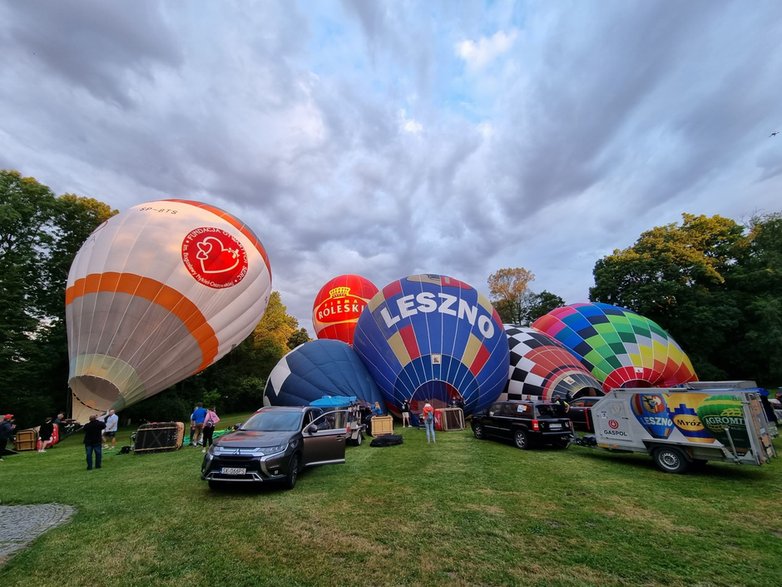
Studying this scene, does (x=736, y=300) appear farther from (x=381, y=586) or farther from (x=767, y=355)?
(x=381, y=586)

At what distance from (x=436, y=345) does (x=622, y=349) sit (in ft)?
33.7

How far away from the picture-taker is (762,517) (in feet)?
17.7

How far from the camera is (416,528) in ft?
16.3

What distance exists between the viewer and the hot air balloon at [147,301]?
13281 millimetres

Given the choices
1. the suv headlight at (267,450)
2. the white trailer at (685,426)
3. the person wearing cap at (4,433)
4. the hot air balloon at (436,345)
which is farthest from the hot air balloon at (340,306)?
the suv headlight at (267,450)

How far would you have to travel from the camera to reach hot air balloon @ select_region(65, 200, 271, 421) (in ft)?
43.6

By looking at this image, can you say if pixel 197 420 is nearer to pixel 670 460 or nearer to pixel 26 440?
pixel 26 440

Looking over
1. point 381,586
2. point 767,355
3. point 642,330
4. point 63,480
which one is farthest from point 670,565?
point 767,355

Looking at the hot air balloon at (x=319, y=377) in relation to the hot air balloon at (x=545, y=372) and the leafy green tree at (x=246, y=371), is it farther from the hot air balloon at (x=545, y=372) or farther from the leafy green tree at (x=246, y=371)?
the leafy green tree at (x=246, y=371)

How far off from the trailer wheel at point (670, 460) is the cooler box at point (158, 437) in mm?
13422

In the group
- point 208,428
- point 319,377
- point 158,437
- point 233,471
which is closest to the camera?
point 233,471

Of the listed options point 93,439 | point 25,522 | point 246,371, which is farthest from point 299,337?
point 25,522

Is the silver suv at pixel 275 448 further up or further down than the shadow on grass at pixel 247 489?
further up

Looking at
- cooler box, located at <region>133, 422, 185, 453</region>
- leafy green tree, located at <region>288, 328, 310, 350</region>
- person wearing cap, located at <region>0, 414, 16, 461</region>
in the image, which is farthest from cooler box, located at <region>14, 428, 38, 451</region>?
leafy green tree, located at <region>288, 328, 310, 350</region>
